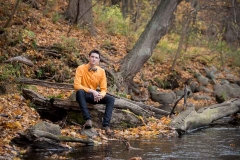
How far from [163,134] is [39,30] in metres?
8.24

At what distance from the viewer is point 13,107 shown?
9.70m

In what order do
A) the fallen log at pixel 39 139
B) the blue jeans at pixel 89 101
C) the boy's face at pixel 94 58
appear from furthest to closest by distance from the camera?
the boy's face at pixel 94 58, the blue jeans at pixel 89 101, the fallen log at pixel 39 139

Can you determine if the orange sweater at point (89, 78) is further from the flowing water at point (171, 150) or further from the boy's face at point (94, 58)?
the flowing water at point (171, 150)

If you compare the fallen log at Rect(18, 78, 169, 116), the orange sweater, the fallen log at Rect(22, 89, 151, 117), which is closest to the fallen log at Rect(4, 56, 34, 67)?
the fallen log at Rect(18, 78, 169, 116)

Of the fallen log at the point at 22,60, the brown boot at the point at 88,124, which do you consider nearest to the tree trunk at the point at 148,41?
the fallen log at the point at 22,60

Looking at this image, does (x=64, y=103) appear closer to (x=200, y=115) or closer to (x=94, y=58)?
(x=94, y=58)

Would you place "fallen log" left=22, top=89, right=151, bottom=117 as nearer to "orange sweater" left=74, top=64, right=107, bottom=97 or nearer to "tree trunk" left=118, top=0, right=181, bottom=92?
"orange sweater" left=74, top=64, right=107, bottom=97

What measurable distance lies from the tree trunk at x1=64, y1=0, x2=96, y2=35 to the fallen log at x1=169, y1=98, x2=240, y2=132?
8082 millimetres

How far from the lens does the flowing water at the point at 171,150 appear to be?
677 centimetres

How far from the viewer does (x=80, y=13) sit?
17891mm

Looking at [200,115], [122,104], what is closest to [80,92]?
[122,104]

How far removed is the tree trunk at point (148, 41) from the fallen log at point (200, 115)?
440cm

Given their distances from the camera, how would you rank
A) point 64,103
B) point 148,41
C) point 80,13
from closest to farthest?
point 64,103
point 148,41
point 80,13

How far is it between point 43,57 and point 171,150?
25.7ft
